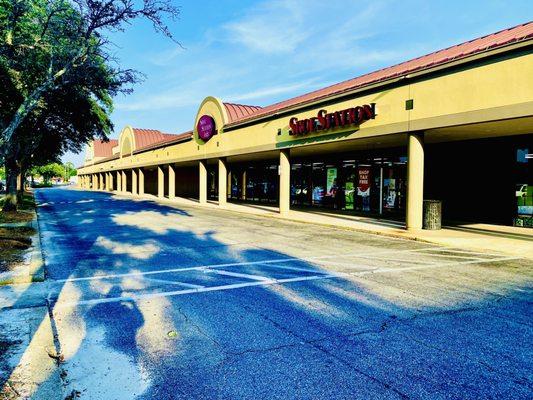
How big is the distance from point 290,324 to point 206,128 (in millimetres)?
27825

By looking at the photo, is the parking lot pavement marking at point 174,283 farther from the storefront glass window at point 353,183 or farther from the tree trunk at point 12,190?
the tree trunk at point 12,190

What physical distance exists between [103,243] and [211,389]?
10.1m

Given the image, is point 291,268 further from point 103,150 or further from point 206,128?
point 103,150

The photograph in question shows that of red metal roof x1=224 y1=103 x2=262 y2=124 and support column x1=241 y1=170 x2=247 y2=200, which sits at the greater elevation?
red metal roof x1=224 y1=103 x2=262 y2=124

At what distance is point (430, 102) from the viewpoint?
46.8 ft

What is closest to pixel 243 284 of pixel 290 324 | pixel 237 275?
pixel 237 275

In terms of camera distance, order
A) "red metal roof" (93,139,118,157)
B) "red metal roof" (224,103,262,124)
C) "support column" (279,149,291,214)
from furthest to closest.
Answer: "red metal roof" (93,139,118,157) < "red metal roof" (224,103,262,124) < "support column" (279,149,291,214)

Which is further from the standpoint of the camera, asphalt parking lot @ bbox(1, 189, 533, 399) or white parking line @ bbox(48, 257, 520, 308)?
white parking line @ bbox(48, 257, 520, 308)

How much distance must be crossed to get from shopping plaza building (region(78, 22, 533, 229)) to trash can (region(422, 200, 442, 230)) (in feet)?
Answer: 1.63

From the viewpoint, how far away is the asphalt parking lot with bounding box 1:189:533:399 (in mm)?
3865

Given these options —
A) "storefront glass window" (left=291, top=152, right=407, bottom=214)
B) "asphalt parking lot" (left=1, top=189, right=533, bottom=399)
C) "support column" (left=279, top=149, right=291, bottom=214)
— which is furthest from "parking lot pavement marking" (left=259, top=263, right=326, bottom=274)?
"storefront glass window" (left=291, top=152, right=407, bottom=214)

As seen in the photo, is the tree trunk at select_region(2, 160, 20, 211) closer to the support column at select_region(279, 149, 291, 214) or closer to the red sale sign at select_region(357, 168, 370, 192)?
the support column at select_region(279, 149, 291, 214)

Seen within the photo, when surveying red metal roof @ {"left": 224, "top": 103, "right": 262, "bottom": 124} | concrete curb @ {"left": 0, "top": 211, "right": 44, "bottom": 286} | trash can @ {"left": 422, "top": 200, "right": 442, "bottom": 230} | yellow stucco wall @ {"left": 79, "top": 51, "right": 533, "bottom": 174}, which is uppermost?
Result: red metal roof @ {"left": 224, "top": 103, "right": 262, "bottom": 124}

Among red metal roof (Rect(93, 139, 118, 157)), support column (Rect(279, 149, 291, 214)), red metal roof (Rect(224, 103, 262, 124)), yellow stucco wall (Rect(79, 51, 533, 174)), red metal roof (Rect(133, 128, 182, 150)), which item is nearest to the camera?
yellow stucco wall (Rect(79, 51, 533, 174))
